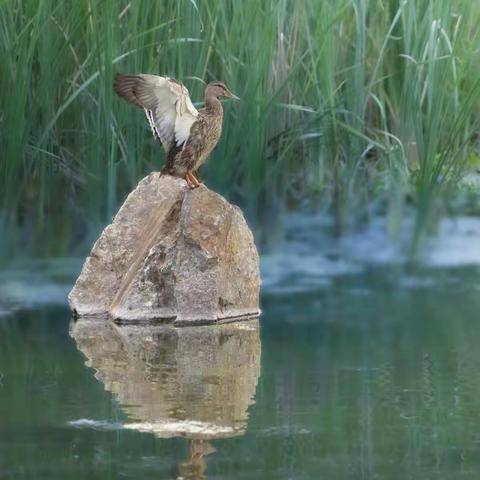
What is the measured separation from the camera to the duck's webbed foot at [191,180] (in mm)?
8047

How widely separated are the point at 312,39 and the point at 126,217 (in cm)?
194

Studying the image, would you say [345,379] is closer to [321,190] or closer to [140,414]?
[140,414]

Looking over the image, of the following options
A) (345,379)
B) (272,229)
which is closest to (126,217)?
(272,229)

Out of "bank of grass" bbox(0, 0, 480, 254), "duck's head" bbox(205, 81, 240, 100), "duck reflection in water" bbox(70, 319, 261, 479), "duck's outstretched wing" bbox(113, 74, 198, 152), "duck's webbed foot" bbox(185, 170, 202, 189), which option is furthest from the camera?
"bank of grass" bbox(0, 0, 480, 254)

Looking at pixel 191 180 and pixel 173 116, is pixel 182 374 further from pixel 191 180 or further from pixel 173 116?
pixel 173 116

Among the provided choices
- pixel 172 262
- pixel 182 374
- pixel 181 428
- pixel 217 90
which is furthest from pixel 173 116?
pixel 181 428

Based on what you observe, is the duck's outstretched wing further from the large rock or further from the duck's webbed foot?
the large rock

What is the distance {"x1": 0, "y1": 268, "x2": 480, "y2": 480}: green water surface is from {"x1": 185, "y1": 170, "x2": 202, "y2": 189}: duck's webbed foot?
0.75m

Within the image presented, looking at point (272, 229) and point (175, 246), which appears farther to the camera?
point (272, 229)

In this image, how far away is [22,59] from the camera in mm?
8672

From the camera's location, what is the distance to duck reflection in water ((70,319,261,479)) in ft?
17.9

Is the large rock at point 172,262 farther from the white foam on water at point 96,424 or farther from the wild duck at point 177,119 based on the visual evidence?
the white foam on water at point 96,424

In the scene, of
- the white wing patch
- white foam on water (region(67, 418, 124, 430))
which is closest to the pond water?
white foam on water (region(67, 418, 124, 430))

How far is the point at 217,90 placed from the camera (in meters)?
8.19
